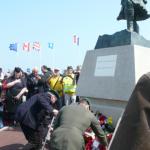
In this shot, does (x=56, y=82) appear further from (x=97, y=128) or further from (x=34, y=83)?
(x=97, y=128)

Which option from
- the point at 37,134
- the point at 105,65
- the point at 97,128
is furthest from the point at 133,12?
the point at 97,128

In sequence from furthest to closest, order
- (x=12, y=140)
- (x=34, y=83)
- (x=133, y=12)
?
(x=34, y=83) < (x=133, y=12) < (x=12, y=140)

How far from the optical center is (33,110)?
21.3 ft

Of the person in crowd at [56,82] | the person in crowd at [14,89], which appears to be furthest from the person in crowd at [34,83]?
the person in crowd at [56,82]

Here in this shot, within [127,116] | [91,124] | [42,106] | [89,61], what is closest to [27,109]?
[42,106]

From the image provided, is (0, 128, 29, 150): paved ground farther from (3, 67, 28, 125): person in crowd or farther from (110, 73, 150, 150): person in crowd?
(110, 73, 150, 150): person in crowd

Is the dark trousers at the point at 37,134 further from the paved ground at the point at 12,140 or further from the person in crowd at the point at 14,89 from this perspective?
the person in crowd at the point at 14,89

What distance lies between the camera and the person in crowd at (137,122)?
1.16 m

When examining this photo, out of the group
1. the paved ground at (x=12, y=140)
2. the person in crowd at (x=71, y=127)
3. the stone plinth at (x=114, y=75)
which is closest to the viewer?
the person in crowd at (x=71, y=127)

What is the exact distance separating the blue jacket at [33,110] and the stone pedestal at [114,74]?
175cm

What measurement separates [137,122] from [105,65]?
279 inches

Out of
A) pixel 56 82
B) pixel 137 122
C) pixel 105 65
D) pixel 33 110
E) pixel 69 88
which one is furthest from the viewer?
pixel 69 88

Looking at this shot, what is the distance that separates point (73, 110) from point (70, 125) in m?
0.20

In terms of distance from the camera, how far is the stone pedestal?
24.7 ft
